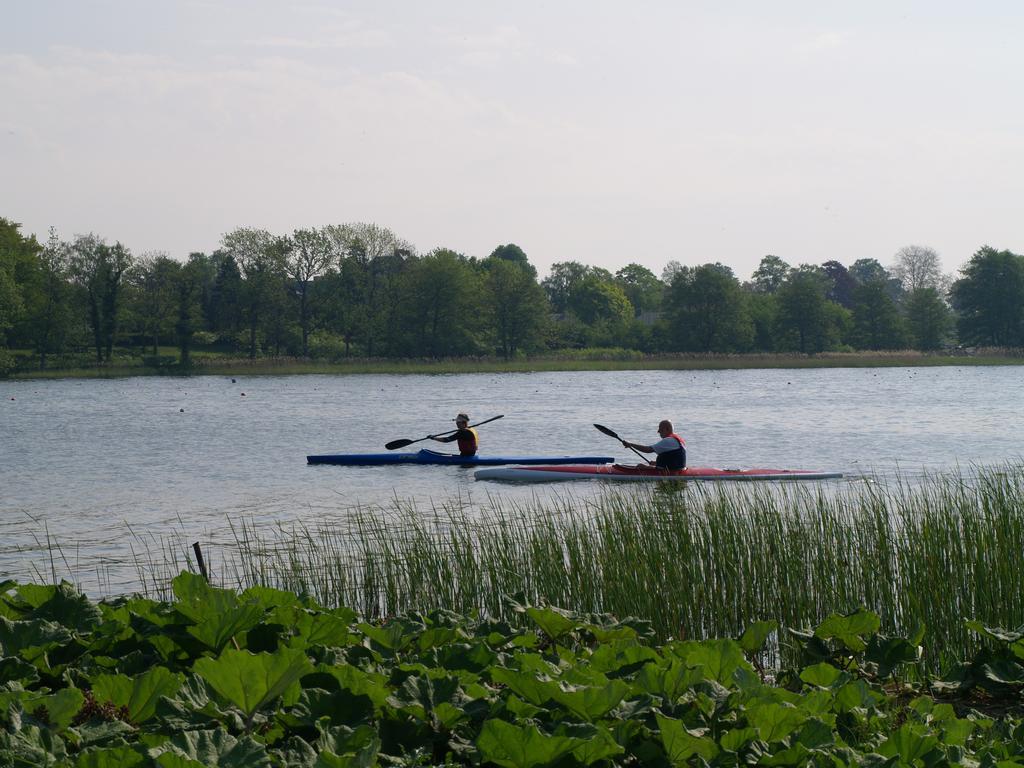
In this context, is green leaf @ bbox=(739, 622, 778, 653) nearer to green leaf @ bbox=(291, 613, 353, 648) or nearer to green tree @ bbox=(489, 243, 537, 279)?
green leaf @ bbox=(291, 613, 353, 648)

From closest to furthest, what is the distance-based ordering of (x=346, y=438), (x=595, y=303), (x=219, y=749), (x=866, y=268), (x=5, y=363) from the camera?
1. (x=219, y=749)
2. (x=346, y=438)
3. (x=5, y=363)
4. (x=595, y=303)
5. (x=866, y=268)

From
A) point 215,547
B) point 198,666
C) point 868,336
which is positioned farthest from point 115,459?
point 868,336

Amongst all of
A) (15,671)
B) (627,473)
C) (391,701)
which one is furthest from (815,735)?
(627,473)

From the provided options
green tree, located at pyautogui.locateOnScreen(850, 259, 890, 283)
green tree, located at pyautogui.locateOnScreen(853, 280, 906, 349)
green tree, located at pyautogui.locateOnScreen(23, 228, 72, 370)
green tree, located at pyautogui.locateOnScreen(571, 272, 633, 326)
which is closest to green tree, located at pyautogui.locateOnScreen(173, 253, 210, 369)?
green tree, located at pyautogui.locateOnScreen(23, 228, 72, 370)

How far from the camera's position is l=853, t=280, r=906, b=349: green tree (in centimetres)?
8394

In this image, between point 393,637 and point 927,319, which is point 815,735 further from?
point 927,319

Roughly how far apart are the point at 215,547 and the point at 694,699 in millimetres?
10888

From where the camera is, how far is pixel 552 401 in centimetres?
4350

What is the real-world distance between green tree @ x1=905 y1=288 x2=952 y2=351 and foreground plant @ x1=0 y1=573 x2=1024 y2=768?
84334mm

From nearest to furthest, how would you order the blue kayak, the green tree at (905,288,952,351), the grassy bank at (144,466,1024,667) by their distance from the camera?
the grassy bank at (144,466,1024,667)
the blue kayak
the green tree at (905,288,952,351)

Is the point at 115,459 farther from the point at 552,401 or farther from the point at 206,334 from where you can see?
the point at 206,334

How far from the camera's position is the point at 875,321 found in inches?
3317

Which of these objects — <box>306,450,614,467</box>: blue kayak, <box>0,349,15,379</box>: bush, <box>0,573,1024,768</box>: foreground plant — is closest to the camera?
<box>0,573,1024,768</box>: foreground plant

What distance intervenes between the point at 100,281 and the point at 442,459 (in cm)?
5743
